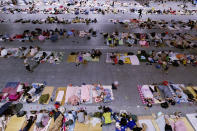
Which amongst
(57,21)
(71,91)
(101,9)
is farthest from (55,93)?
(101,9)

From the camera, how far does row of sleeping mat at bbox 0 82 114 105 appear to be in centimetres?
922

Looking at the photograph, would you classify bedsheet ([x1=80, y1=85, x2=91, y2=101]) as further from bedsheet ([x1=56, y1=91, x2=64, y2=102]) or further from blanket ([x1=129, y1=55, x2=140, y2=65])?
blanket ([x1=129, y1=55, x2=140, y2=65])

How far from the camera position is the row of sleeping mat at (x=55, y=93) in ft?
30.2

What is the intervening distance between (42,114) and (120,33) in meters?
13.2

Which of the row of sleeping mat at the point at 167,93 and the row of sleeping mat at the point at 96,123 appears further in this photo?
the row of sleeping mat at the point at 167,93

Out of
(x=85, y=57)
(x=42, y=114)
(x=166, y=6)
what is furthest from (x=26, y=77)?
(x=166, y=6)

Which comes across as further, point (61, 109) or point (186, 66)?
point (186, 66)

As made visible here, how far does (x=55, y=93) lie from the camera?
9.70 meters

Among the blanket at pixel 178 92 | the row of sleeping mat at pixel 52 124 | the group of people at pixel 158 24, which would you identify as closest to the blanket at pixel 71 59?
the row of sleeping mat at pixel 52 124

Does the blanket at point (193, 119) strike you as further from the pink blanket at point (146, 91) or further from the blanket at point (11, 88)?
the blanket at point (11, 88)

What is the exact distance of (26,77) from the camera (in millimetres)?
11016

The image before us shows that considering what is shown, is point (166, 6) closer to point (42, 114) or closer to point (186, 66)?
point (186, 66)

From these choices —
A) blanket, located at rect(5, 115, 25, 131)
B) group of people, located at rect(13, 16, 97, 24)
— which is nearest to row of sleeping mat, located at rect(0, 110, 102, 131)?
blanket, located at rect(5, 115, 25, 131)

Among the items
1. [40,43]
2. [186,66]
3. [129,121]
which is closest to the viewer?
[129,121]
